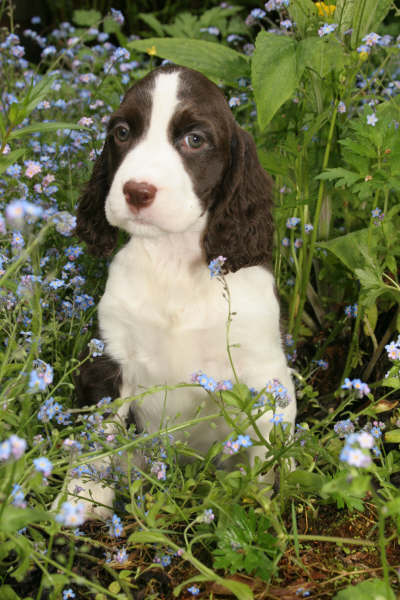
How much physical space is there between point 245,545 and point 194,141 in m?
1.34

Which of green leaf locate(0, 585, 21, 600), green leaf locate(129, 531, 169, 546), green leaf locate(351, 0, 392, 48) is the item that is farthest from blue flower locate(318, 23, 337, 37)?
green leaf locate(0, 585, 21, 600)

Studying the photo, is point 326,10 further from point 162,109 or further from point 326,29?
point 162,109

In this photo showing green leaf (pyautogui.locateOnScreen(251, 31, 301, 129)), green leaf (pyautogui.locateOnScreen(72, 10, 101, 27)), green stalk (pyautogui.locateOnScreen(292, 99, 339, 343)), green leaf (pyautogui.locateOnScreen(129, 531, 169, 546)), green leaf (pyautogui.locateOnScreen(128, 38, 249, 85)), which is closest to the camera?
green leaf (pyautogui.locateOnScreen(129, 531, 169, 546))

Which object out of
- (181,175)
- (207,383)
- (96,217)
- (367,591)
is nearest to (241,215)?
(181,175)

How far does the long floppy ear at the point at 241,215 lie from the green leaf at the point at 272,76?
137mm

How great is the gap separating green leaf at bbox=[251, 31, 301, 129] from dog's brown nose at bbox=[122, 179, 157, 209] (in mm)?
643

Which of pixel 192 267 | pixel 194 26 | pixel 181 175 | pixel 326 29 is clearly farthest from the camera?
pixel 194 26

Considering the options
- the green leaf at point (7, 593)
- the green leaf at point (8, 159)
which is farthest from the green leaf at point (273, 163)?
the green leaf at point (7, 593)

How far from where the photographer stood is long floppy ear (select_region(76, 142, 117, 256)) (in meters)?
2.77

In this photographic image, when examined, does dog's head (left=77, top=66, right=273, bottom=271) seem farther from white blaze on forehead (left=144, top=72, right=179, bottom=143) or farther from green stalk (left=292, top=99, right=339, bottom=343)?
green stalk (left=292, top=99, right=339, bottom=343)

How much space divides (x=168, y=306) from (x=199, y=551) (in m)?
0.88

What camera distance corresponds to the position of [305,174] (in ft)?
9.79

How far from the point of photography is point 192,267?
103 inches

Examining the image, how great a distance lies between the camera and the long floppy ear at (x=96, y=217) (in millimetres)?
2771
